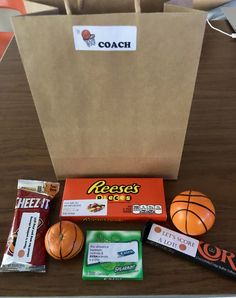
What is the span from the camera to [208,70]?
2.96 ft

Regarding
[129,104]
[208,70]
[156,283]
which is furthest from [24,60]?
[208,70]

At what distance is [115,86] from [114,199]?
0.69 feet

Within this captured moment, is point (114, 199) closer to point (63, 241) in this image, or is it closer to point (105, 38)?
point (63, 241)

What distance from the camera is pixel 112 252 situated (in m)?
0.47

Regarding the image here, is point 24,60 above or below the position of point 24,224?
above

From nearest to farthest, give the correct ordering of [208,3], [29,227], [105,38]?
[105,38], [29,227], [208,3]

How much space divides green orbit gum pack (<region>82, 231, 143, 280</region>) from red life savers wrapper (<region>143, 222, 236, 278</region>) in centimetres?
Result: 3

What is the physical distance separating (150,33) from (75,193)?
12.4 inches

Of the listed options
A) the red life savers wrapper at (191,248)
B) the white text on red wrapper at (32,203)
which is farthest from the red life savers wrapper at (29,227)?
the red life savers wrapper at (191,248)

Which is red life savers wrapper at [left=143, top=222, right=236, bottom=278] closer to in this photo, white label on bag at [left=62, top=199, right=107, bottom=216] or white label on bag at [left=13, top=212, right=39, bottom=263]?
white label on bag at [left=62, top=199, right=107, bottom=216]

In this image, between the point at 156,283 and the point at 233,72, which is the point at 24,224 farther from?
the point at 233,72

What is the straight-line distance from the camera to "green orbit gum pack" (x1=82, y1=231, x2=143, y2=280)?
0.45 m

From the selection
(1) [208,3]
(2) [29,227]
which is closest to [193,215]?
(2) [29,227]

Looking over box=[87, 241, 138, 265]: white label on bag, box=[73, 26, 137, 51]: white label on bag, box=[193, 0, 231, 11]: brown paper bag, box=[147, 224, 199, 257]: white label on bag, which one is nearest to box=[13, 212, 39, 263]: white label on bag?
box=[87, 241, 138, 265]: white label on bag
